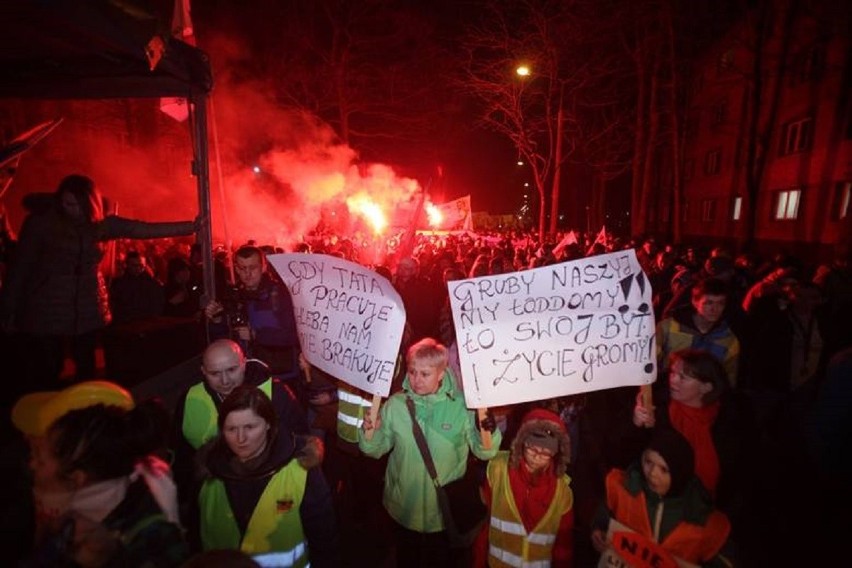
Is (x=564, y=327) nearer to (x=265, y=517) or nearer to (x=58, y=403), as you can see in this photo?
(x=265, y=517)

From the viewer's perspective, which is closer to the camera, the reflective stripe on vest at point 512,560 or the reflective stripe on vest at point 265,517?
the reflective stripe on vest at point 265,517

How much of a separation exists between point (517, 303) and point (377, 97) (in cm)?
2158

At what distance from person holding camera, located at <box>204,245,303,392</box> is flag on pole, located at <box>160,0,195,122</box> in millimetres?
1260

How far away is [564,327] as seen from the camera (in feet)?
10.0

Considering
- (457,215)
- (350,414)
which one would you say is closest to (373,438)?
(350,414)

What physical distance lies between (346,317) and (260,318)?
3.82 feet

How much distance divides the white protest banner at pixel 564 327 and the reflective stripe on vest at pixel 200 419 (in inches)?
55.1

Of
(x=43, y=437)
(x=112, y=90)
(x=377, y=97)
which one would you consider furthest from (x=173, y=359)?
(x=377, y=97)

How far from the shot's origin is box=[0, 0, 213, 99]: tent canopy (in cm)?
288

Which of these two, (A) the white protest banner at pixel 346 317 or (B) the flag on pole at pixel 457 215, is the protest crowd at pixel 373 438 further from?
(B) the flag on pole at pixel 457 215

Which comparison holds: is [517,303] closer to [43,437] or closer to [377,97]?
[43,437]

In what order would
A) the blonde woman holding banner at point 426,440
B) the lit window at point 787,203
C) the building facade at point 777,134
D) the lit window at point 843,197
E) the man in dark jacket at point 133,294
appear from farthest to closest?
the lit window at point 787,203
the lit window at point 843,197
the building facade at point 777,134
the man in dark jacket at point 133,294
the blonde woman holding banner at point 426,440

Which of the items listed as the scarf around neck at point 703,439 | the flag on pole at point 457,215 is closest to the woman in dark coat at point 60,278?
the scarf around neck at point 703,439

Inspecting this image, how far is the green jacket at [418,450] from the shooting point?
3.01 metres
